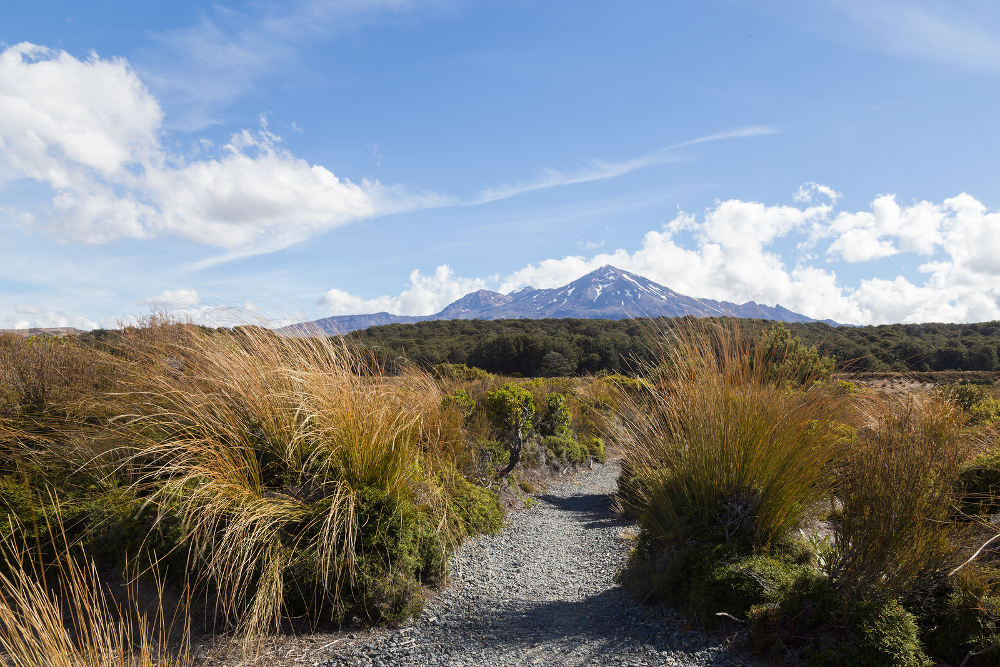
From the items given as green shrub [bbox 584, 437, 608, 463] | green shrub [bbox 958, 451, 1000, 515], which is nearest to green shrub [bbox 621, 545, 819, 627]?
green shrub [bbox 958, 451, 1000, 515]

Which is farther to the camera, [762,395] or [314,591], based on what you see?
[762,395]

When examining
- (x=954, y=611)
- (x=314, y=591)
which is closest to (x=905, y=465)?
(x=954, y=611)

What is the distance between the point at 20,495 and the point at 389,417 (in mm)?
2376

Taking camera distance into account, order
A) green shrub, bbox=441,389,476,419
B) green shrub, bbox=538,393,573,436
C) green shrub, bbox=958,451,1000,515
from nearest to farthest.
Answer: green shrub, bbox=958,451,1000,515 → green shrub, bbox=441,389,476,419 → green shrub, bbox=538,393,573,436

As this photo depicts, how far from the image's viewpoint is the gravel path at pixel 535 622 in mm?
3156

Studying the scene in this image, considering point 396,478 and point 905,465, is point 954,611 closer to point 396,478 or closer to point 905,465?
point 905,465

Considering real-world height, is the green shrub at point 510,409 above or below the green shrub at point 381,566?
above

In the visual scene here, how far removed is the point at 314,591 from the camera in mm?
3297

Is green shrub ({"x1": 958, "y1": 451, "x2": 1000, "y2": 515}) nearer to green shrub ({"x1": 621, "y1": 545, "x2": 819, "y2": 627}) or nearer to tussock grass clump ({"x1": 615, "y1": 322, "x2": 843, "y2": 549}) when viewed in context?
tussock grass clump ({"x1": 615, "y1": 322, "x2": 843, "y2": 549})

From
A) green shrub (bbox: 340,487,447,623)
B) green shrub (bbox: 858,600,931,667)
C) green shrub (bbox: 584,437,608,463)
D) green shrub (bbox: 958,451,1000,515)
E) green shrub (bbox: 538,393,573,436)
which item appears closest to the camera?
green shrub (bbox: 858,600,931,667)

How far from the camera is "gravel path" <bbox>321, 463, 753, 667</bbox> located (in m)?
3.16

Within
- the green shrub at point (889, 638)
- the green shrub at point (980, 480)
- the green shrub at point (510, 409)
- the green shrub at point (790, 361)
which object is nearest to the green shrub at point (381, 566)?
the green shrub at point (889, 638)

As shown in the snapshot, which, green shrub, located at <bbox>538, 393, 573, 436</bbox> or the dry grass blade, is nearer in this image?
the dry grass blade

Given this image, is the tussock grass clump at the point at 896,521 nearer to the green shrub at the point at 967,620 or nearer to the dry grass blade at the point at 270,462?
the green shrub at the point at 967,620
